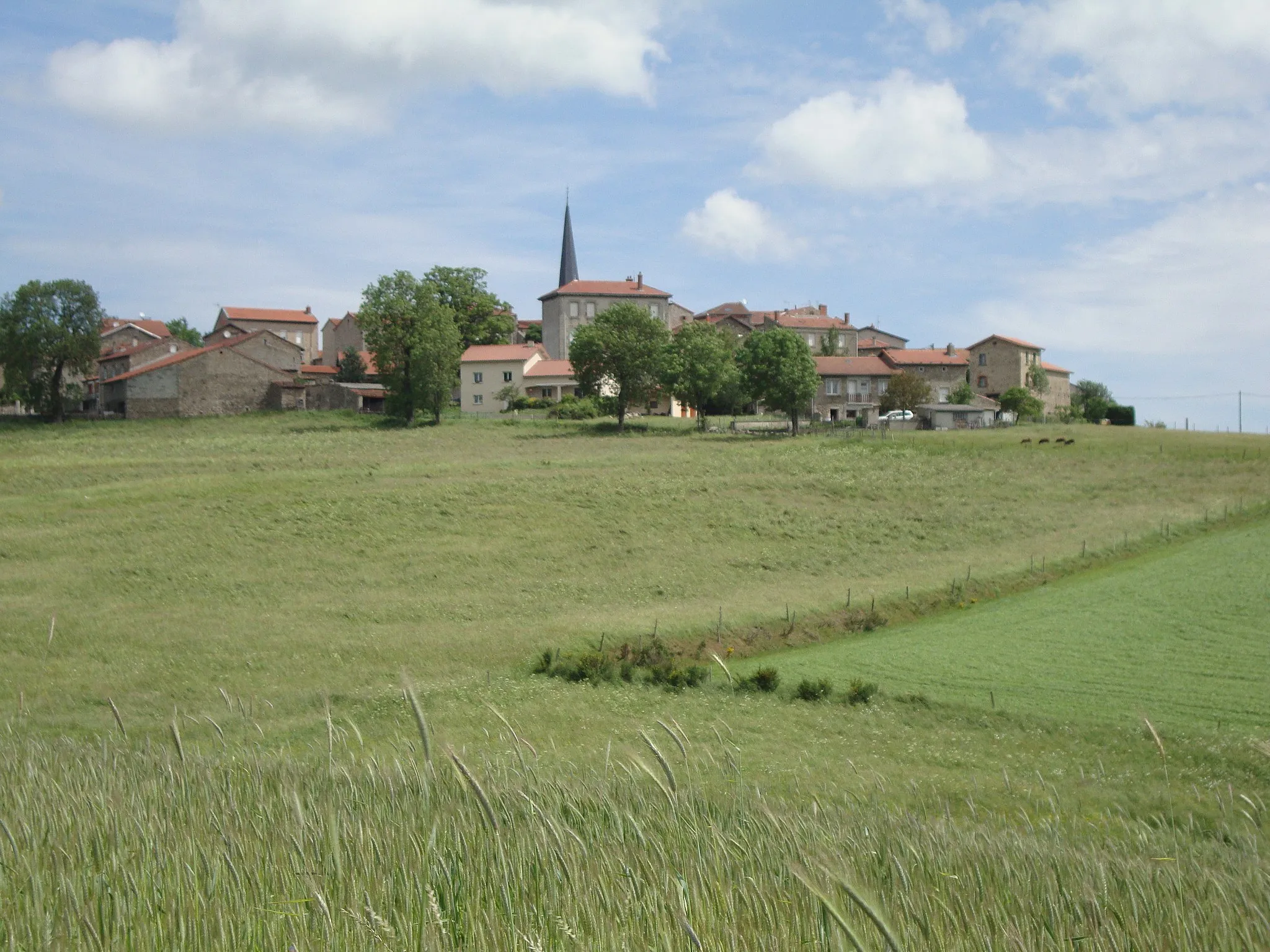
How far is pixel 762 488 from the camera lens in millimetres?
56250

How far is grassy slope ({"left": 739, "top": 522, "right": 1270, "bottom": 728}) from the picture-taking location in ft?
67.8

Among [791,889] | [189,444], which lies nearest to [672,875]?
[791,889]

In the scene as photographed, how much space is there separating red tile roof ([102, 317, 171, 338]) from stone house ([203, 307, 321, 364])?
9782 mm

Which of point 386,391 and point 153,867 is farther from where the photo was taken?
point 386,391

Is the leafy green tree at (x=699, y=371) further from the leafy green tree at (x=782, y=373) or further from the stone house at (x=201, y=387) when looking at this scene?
the stone house at (x=201, y=387)

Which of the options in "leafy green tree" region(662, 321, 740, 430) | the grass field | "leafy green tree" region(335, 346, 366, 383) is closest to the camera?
the grass field

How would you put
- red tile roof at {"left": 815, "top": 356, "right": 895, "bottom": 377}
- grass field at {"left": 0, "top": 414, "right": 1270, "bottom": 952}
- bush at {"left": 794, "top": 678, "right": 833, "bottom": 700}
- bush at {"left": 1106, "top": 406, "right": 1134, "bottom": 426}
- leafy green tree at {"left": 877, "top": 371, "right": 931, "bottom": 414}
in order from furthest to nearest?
red tile roof at {"left": 815, "top": 356, "right": 895, "bottom": 377}, leafy green tree at {"left": 877, "top": 371, "right": 931, "bottom": 414}, bush at {"left": 1106, "top": 406, "right": 1134, "bottom": 426}, bush at {"left": 794, "top": 678, "right": 833, "bottom": 700}, grass field at {"left": 0, "top": 414, "right": 1270, "bottom": 952}

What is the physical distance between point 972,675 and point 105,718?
61.7 feet

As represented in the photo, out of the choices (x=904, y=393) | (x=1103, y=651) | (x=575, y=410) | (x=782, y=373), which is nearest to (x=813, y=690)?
(x=1103, y=651)

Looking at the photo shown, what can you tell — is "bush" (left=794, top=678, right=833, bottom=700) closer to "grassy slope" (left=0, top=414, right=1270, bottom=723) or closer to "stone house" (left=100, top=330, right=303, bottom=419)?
"grassy slope" (left=0, top=414, right=1270, bottom=723)

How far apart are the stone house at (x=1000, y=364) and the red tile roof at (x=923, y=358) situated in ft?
6.55

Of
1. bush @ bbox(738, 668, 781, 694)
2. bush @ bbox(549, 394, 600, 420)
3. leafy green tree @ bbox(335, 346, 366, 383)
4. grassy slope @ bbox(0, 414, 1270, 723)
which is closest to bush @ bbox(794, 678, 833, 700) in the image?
bush @ bbox(738, 668, 781, 694)

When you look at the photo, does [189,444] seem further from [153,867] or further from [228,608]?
[153,867]

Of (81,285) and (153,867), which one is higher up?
(81,285)
